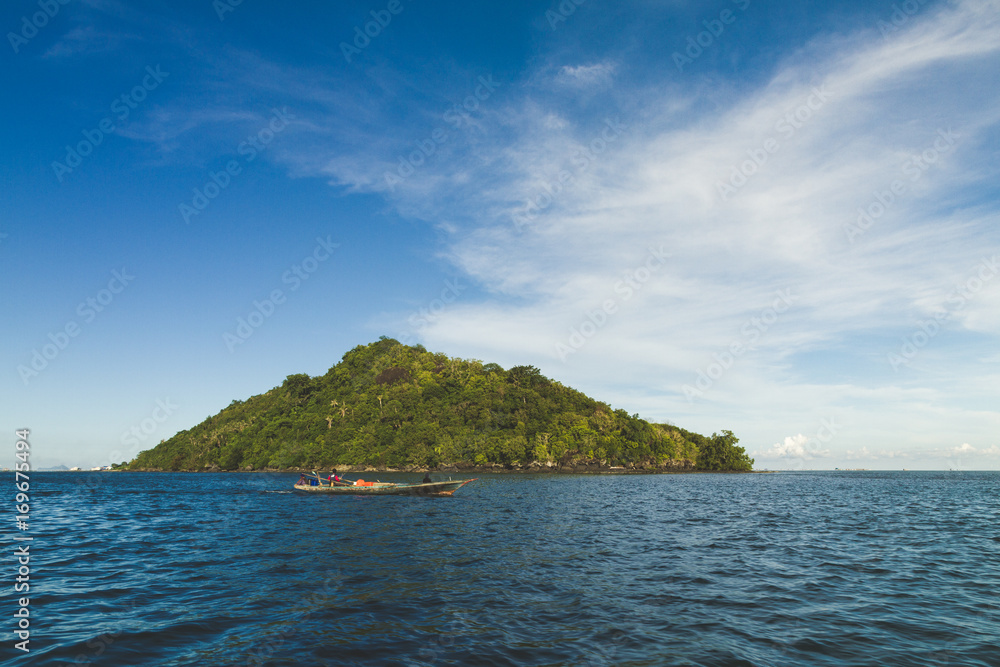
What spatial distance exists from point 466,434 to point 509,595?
14551cm

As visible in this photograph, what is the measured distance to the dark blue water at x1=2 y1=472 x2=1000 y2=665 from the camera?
36.6 feet

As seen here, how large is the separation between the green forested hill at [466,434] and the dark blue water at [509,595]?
404 ft

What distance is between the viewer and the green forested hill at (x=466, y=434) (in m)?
153

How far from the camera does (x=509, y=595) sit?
50.8 feet

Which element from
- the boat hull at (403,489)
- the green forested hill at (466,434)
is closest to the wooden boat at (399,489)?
the boat hull at (403,489)

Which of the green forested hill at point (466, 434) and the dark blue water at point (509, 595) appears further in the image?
the green forested hill at point (466, 434)

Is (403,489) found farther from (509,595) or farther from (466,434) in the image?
(466,434)

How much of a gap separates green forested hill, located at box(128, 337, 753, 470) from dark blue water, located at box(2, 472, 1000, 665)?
12328 centimetres

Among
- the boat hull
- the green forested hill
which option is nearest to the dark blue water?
the boat hull

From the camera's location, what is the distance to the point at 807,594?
16.0 m

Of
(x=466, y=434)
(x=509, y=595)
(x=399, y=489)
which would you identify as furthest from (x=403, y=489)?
(x=466, y=434)

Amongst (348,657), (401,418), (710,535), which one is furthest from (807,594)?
(401,418)

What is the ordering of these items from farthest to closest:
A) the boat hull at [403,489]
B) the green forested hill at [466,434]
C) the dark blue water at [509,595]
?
the green forested hill at [466,434]
the boat hull at [403,489]
the dark blue water at [509,595]

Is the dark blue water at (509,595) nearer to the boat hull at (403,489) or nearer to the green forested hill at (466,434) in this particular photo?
the boat hull at (403,489)
